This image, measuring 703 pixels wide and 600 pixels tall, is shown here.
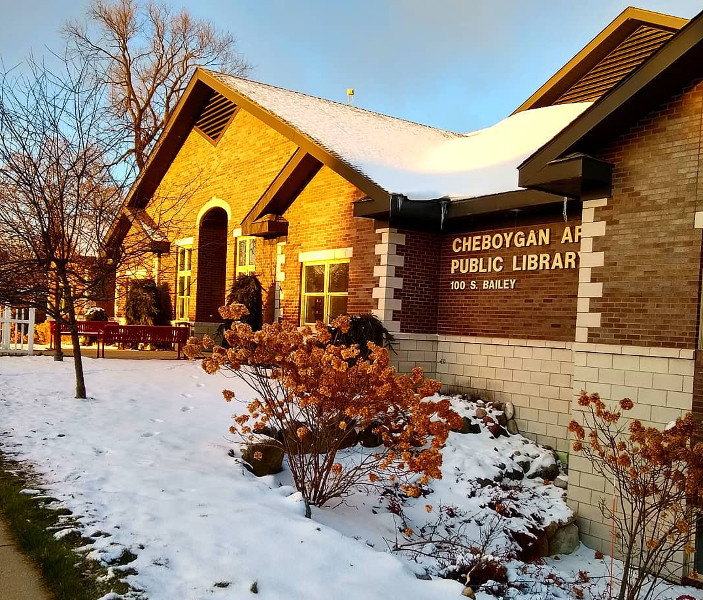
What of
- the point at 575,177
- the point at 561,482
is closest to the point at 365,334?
the point at 561,482

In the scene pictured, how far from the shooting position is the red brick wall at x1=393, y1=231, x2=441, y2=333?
11664 mm

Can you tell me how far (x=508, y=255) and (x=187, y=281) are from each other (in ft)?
37.7

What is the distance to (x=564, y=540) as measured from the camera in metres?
7.99

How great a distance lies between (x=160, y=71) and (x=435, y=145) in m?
20.0

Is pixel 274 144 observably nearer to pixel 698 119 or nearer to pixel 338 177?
pixel 338 177

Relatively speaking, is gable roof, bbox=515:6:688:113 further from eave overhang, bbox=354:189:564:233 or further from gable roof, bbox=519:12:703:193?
gable roof, bbox=519:12:703:193

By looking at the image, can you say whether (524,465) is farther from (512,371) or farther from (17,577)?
(17,577)

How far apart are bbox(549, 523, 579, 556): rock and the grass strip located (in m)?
5.92

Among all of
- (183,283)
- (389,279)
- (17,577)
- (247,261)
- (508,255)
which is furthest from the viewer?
(183,283)

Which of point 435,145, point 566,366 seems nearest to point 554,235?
point 566,366

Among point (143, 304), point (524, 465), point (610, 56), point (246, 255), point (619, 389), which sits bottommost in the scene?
point (524, 465)

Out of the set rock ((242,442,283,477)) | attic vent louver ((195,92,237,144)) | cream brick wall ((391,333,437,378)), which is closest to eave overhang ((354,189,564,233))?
cream brick wall ((391,333,437,378))

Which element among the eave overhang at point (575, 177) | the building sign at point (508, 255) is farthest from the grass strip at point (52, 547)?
the building sign at point (508, 255)

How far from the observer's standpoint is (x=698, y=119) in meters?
7.45
